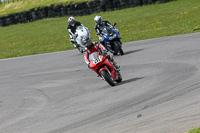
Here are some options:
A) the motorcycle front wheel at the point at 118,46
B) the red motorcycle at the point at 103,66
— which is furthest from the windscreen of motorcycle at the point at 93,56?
the motorcycle front wheel at the point at 118,46

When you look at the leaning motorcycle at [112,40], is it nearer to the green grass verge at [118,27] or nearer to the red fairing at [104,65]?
the green grass verge at [118,27]

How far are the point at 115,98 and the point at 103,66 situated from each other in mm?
1353

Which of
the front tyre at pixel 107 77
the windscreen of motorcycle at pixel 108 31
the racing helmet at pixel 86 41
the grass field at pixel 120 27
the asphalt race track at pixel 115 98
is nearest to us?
the asphalt race track at pixel 115 98

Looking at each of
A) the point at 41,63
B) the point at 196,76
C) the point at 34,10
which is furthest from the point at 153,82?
the point at 34,10

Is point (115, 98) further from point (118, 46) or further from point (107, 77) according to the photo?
point (118, 46)

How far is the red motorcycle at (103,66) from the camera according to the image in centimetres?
899

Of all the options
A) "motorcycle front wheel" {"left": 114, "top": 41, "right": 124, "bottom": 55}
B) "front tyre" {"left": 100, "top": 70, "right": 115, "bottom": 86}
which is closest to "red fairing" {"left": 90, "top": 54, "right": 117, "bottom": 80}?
"front tyre" {"left": 100, "top": 70, "right": 115, "bottom": 86}

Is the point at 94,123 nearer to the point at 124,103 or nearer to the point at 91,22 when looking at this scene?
the point at 124,103

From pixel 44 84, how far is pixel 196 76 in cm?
445

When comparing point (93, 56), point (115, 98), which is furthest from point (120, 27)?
point (115, 98)

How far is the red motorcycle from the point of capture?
8.99 m

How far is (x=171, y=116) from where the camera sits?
584cm

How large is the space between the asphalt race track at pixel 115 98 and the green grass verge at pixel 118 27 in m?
7.59

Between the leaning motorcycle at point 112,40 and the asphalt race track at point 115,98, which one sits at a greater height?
the asphalt race track at point 115,98
